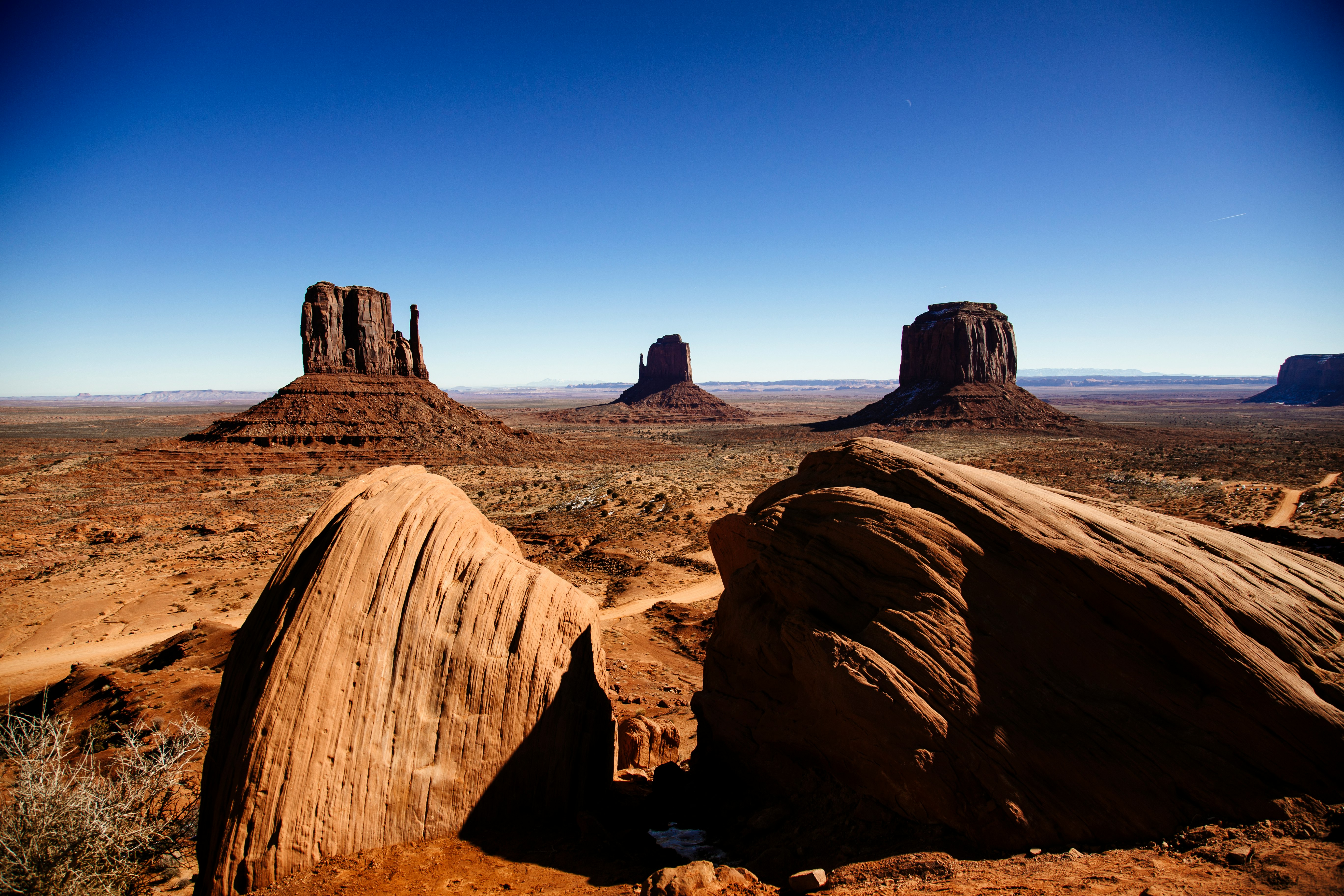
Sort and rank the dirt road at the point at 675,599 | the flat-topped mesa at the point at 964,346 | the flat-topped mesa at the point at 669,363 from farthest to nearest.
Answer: the flat-topped mesa at the point at 669,363
the flat-topped mesa at the point at 964,346
the dirt road at the point at 675,599

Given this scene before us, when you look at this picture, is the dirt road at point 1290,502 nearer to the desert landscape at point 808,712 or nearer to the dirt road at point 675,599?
the dirt road at point 675,599

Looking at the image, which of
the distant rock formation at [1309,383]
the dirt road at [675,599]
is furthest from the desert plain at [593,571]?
the distant rock formation at [1309,383]

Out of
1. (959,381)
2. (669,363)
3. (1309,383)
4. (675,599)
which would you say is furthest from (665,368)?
(1309,383)

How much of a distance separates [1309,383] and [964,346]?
124 m

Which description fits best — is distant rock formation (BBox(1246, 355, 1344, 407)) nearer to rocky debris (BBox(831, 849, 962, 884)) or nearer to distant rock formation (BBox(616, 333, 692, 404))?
distant rock formation (BBox(616, 333, 692, 404))

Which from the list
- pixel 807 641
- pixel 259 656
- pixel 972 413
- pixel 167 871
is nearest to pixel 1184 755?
pixel 807 641

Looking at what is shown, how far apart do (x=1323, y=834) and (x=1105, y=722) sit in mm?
1325

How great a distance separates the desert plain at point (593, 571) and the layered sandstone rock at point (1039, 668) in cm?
33

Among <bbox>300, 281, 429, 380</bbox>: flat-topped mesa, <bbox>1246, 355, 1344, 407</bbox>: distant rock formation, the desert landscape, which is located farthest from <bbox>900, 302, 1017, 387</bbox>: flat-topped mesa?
<bbox>1246, 355, 1344, 407</bbox>: distant rock formation

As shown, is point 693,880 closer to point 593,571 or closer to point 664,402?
point 593,571

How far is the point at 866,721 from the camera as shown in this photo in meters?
5.52

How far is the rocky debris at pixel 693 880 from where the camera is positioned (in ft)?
15.3

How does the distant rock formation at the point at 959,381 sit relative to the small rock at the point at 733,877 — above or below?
above

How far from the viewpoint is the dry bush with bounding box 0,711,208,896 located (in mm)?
5047
